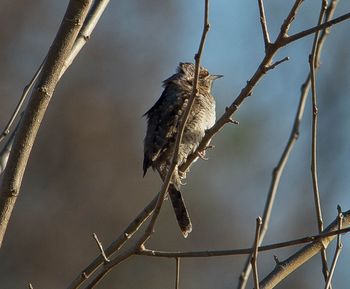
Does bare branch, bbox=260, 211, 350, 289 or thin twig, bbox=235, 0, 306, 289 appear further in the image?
bare branch, bbox=260, 211, 350, 289

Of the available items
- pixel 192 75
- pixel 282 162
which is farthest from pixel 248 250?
pixel 192 75

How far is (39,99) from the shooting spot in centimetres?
289

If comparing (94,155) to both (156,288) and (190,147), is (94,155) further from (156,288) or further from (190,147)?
(190,147)

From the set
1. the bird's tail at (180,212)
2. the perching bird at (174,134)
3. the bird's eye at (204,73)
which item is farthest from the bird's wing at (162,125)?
the bird's eye at (204,73)

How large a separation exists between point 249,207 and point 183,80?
31.0ft

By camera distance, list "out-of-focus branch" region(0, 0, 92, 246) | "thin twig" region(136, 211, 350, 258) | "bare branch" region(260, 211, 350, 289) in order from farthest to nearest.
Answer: "bare branch" region(260, 211, 350, 289) → "out-of-focus branch" region(0, 0, 92, 246) → "thin twig" region(136, 211, 350, 258)

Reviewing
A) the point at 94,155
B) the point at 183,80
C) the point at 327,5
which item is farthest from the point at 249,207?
the point at 327,5

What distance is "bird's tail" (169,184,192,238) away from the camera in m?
5.42

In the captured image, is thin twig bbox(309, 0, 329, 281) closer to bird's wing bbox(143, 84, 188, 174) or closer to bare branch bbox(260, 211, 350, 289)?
bare branch bbox(260, 211, 350, 289)

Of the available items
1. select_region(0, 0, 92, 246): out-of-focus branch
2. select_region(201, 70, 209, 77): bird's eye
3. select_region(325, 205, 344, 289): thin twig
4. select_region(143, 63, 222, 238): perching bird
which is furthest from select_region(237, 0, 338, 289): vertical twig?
select_region(201, 70, 209, 77): bird's eye

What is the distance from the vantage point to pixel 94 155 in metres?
15.1

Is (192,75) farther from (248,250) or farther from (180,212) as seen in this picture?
(248,250)

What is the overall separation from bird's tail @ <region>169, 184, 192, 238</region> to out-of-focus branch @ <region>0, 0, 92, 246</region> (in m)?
2.57

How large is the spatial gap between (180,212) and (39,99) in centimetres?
265
